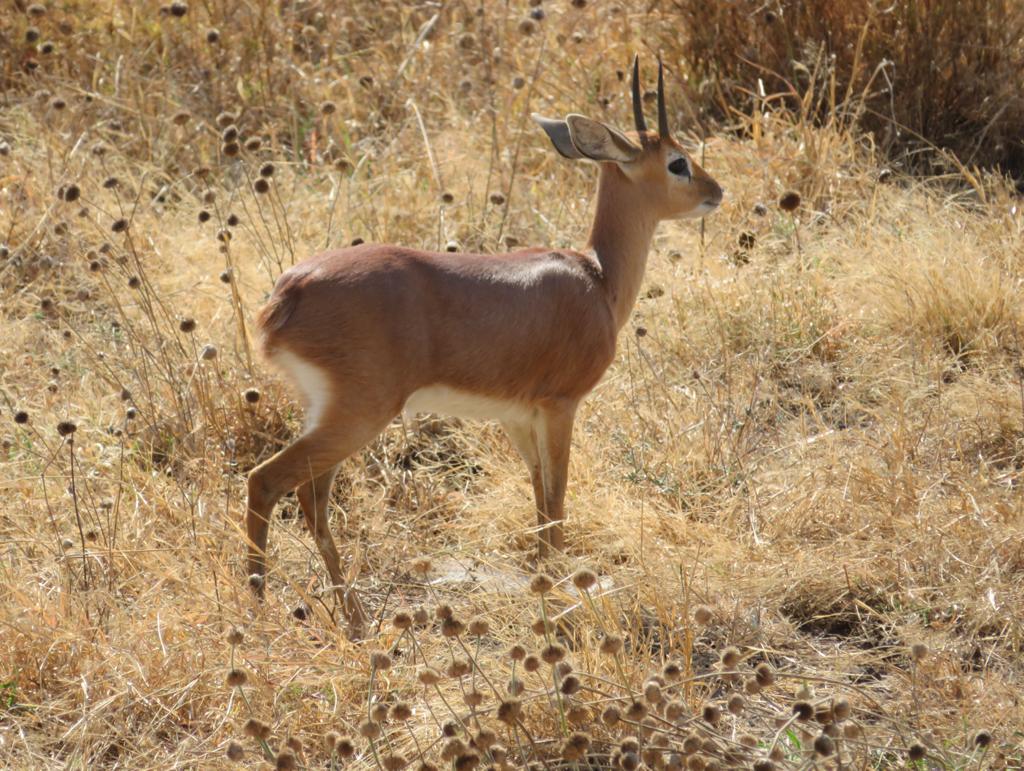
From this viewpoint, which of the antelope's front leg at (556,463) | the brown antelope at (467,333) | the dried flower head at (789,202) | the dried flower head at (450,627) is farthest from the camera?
the dried flower head at (789,202)

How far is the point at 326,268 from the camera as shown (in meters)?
4.09

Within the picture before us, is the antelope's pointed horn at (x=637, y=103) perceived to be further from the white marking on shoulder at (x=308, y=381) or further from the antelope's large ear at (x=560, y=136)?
the white marking on shoulder at (x=308, y=381)

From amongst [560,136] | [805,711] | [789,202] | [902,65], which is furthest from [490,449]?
[902,65]

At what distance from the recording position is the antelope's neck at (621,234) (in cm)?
491

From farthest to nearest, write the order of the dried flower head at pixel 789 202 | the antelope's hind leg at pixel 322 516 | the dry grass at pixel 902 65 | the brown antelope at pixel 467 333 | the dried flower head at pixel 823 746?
the dry grass at pixel 902 65, the dried flower head at pixel 789 202, the antelope's hind leg at pixel 322 516, the brown antelope at pixel 467 333, the dried flower head at pixel 823 746

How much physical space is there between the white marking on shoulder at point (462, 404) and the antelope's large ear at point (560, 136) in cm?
95

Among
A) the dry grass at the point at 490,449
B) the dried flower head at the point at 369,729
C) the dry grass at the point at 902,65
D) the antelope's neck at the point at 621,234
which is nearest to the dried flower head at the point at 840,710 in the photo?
the dry grass at the point at 490,449

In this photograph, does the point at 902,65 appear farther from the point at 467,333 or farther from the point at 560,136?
the point at 467,333

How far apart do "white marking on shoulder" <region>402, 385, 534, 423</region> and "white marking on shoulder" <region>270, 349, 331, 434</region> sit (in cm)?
25

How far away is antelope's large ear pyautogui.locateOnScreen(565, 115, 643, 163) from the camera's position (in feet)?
15.5

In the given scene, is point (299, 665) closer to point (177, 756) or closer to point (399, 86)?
point (177, 756)

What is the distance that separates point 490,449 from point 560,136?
3.85ft

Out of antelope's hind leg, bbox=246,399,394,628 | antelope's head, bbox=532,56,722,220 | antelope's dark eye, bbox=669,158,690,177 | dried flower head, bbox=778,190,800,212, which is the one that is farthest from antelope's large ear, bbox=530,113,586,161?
antelope's hind leg, bbox=246,399,394,628

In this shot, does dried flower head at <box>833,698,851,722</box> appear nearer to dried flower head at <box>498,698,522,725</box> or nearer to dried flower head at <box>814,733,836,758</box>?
dried flower head at <box>814,733,836,758</box>
